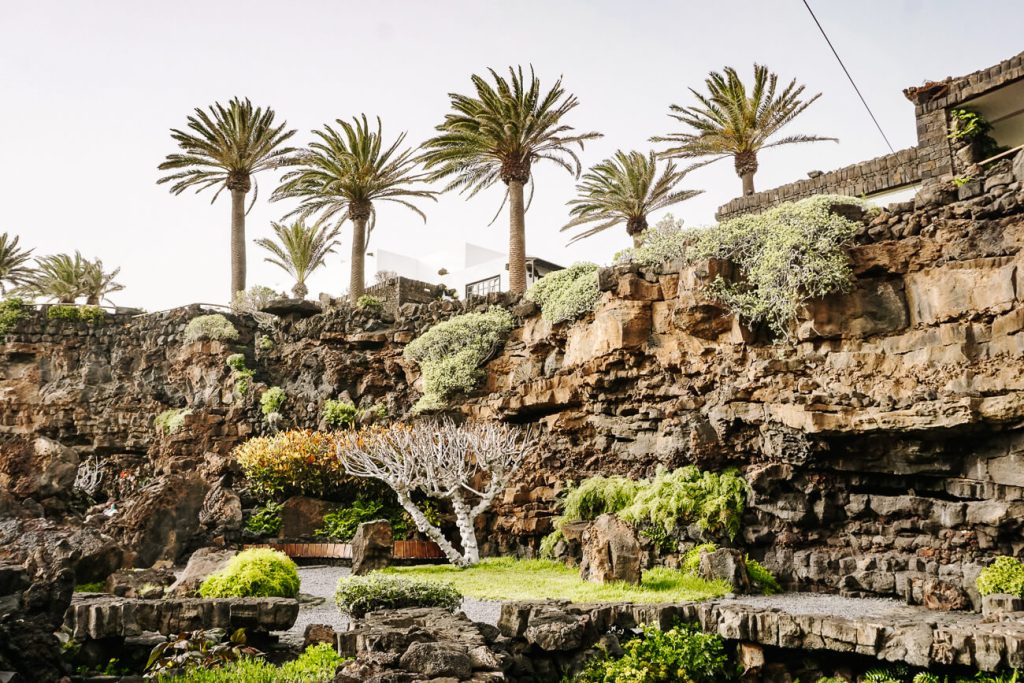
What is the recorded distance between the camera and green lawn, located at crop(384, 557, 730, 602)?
42.7 ft

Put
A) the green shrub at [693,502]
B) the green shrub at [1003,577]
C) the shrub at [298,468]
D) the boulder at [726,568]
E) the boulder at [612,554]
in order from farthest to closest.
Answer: the shrub at [298,468] < the green shrub at [693,502] < the boulder at [726,568] < the boulder at [612,554] < the green shrub at [1003,577]

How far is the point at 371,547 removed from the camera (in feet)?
55.0

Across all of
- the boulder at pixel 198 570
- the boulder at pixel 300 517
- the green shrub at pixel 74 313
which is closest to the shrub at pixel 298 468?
the boulder at pixel 300 517

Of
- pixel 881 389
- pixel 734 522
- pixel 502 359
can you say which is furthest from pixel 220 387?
pixel 881 389

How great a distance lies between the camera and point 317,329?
2903 cm

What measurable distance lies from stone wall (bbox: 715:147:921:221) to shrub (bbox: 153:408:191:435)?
71.3 ft

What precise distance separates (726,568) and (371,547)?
25.5 feet

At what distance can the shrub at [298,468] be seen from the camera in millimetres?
21734

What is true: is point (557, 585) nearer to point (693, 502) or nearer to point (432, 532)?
point (693, 502)

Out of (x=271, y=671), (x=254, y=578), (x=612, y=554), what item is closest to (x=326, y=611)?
(x=254, y=578)

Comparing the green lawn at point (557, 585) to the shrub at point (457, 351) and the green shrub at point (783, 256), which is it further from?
the shrub at point (457, 351)

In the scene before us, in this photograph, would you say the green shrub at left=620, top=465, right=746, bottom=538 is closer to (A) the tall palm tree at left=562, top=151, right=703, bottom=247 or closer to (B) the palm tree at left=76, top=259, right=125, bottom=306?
(A) the tall palm tree at left=562, top=151, right=703, bottom=247

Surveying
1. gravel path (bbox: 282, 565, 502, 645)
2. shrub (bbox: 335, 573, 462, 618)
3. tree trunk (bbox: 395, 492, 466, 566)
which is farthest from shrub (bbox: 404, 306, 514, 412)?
shrub (bbox: 335, 573, 462, 618)

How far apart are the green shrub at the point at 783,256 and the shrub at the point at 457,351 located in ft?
24.3
